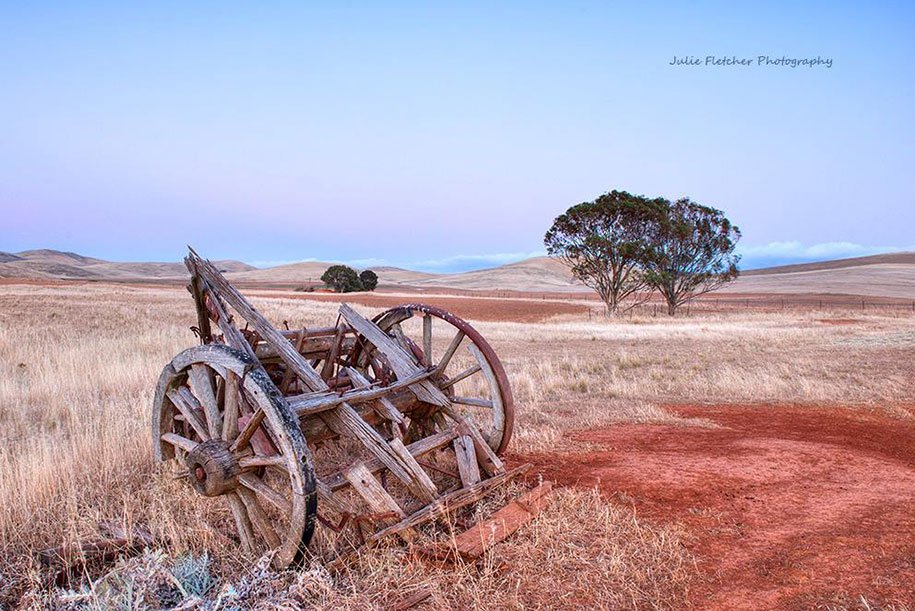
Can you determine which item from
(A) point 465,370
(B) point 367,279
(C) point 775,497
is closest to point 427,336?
(A) point 465,370

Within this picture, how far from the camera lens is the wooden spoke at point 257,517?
143 inches

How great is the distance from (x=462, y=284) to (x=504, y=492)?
10462cm

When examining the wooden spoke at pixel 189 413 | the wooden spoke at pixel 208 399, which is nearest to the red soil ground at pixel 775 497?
the wooden spoke at pixel 208 399

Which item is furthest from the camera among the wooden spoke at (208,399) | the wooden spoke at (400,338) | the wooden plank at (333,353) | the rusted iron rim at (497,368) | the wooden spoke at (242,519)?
the wooden spoke at (400,338)

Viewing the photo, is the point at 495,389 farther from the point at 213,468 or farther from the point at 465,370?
the point at 213,468

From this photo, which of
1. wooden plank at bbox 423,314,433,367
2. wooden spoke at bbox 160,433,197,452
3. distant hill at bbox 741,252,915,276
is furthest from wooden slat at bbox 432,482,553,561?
distant hill at bbox 741,252,915,276

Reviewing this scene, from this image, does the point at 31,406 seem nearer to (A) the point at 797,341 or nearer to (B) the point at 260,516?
(B) the point at 260,516

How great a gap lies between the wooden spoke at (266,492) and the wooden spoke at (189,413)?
0.79 metres

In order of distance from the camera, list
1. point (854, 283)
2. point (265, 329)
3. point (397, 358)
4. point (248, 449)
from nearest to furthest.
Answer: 1. point (248, 449)
2. point (265, 329)
3. point (397, 358)
4. point (854, 283)

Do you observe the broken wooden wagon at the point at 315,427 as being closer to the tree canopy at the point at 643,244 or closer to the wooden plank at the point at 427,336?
the wooden plank at the point at 427,336

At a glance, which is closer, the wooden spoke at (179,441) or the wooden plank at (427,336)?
the wooden spoke at (179,441)

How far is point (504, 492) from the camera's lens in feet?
14.9

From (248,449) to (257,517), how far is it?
0.44 m

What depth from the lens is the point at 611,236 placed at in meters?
35.6
